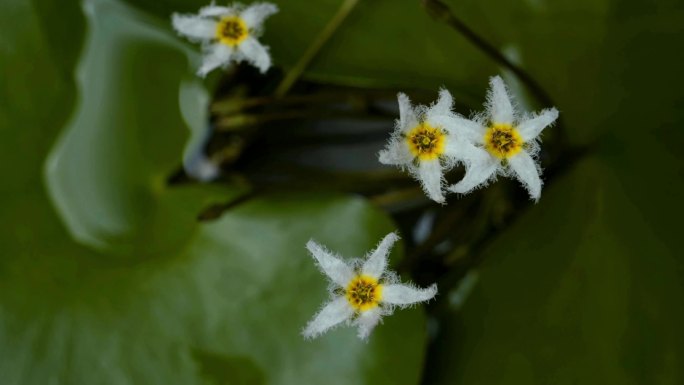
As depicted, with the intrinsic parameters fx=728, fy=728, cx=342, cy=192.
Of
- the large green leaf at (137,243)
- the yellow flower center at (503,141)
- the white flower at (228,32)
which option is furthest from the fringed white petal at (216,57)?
the yellow flower center at (503,141)

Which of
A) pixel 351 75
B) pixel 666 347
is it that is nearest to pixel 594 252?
pixel 666 347

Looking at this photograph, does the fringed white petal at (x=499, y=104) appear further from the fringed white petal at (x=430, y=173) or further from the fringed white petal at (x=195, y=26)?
the fringed white petal at (x=195, y=26)

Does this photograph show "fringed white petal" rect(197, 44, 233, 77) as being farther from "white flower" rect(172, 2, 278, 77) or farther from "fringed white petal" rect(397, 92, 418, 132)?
"fringed white petal" rect(397, 92, 418, 132)

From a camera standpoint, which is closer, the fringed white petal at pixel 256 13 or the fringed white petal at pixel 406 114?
the fringed white petal at pixel 406 114

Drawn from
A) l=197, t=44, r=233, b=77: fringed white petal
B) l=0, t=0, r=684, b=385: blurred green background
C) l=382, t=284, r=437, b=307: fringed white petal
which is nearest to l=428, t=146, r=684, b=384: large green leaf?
l=0, t=0, r=684, b=385: blurred green background

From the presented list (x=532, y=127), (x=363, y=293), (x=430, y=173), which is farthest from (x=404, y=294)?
(x=532, y=127)

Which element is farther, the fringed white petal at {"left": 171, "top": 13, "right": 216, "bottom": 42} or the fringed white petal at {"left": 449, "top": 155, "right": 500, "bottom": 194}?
the fringed white petal at {"left": 171, "top": 13, "right": 216, "bottom": 42}
